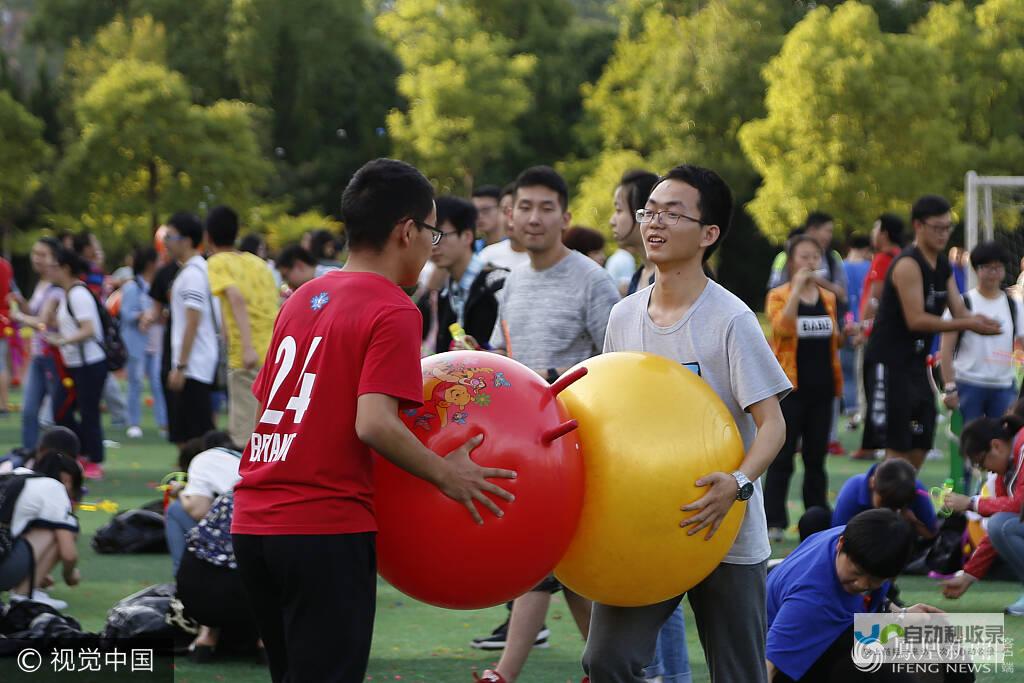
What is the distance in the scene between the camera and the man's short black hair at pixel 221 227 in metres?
9.83

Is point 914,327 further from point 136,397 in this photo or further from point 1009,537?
point 136,397

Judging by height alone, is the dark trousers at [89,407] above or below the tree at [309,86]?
below

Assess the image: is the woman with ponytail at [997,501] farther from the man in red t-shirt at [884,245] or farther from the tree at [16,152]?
the tree at [16,152]

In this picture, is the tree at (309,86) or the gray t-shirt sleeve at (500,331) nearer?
the gray t-shirt sleeve at (500,331)

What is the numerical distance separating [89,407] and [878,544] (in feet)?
28.0

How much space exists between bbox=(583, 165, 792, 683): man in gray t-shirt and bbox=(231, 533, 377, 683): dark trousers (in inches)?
33.3

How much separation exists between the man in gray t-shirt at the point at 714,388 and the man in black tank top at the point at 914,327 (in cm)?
450

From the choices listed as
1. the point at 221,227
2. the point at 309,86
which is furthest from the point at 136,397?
the point at 309,86

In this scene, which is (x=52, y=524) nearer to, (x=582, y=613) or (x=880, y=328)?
(x=582, y=613)

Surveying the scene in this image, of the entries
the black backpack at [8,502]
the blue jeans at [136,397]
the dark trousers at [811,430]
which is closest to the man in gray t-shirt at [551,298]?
the black backpack at [8,502]

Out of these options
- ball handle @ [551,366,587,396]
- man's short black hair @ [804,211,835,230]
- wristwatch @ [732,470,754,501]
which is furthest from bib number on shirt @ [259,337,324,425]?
man's short black hair @ [804,211,835,230]

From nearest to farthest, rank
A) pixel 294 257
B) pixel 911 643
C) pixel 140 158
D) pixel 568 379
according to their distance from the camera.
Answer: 1. pixel 568 379
2. pixel 911 643
3. pixel 294 257
4. pixel 140 158

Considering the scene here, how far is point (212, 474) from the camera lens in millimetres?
7062

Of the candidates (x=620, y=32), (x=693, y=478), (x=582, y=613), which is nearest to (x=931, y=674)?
(x=582, y=613)
